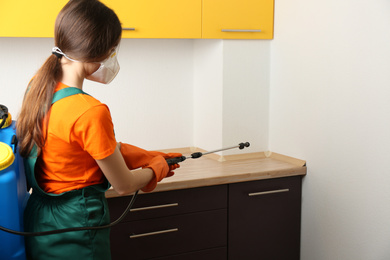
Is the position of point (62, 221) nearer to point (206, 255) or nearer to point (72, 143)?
point (72, 143)

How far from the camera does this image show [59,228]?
4.29 ft

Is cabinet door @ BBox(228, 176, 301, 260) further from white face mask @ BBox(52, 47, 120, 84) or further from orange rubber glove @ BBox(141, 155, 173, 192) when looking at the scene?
white face mask @ BBox(52, 47, 120, 84)

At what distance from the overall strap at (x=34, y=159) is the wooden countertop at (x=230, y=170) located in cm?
59

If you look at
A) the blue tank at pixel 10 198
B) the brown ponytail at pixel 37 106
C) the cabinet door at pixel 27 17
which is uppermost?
the cabinet door at pixel 27 17

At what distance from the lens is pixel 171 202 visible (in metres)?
2.08

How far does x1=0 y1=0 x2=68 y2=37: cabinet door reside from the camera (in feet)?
6.39

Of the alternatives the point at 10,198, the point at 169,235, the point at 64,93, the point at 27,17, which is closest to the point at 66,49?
the point at 64,93

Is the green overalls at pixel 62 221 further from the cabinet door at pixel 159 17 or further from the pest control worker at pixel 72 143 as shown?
the cabinet door at pixel 159 17

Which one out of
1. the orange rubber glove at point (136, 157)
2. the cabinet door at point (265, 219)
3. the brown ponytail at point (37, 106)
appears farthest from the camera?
the cabinet door at point (265, 219)

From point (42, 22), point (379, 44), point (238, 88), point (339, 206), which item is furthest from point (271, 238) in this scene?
point (42, 22)

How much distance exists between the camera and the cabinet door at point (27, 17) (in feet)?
6.39

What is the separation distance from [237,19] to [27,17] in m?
1.05

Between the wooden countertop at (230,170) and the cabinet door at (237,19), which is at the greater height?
the cabinet door at (237,19)

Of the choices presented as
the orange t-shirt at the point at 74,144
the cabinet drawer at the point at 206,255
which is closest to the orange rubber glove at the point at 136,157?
the orange t-shirt at the point at 74,144
